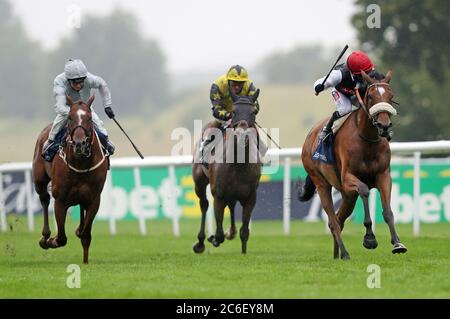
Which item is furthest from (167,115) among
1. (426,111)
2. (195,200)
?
(195,200)

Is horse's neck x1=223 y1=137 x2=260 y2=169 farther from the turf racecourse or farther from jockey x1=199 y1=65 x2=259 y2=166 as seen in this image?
the turf racecourse

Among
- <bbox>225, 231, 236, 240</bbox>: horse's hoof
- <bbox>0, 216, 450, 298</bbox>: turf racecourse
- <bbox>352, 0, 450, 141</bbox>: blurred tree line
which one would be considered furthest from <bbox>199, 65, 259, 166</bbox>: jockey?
<bbox>352, 0, 450, 141</bbox>: blurred tree line

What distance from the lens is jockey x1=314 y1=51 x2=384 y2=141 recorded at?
35.0ft

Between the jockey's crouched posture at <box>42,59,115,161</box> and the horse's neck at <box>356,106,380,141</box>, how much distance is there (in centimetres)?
265

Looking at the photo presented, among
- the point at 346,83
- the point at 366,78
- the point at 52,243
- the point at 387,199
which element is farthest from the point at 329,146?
the point at 52,243

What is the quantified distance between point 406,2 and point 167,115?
45.4m

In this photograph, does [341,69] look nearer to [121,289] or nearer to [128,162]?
[121,289]

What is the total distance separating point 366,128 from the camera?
34.2ft

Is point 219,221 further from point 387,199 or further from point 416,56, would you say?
point 416,56

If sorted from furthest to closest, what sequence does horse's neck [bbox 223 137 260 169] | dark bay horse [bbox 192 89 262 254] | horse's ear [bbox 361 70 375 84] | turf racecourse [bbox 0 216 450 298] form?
1. horse's neck [bbox 223 137 260 169]
2. dark bay horse [bbox 192 89 262 254]
3. horse's ear [bbox 361 70 375 84]
4. turf racecourse [bbox 0 216 450 298]

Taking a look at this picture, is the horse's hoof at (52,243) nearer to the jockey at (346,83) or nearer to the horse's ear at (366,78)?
the jockey at (346,83)

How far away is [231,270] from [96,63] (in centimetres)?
6419

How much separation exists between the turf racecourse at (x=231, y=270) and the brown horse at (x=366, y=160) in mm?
402

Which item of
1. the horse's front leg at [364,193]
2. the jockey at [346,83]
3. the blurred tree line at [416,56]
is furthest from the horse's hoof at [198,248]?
the blurred tree line at [416,56]
